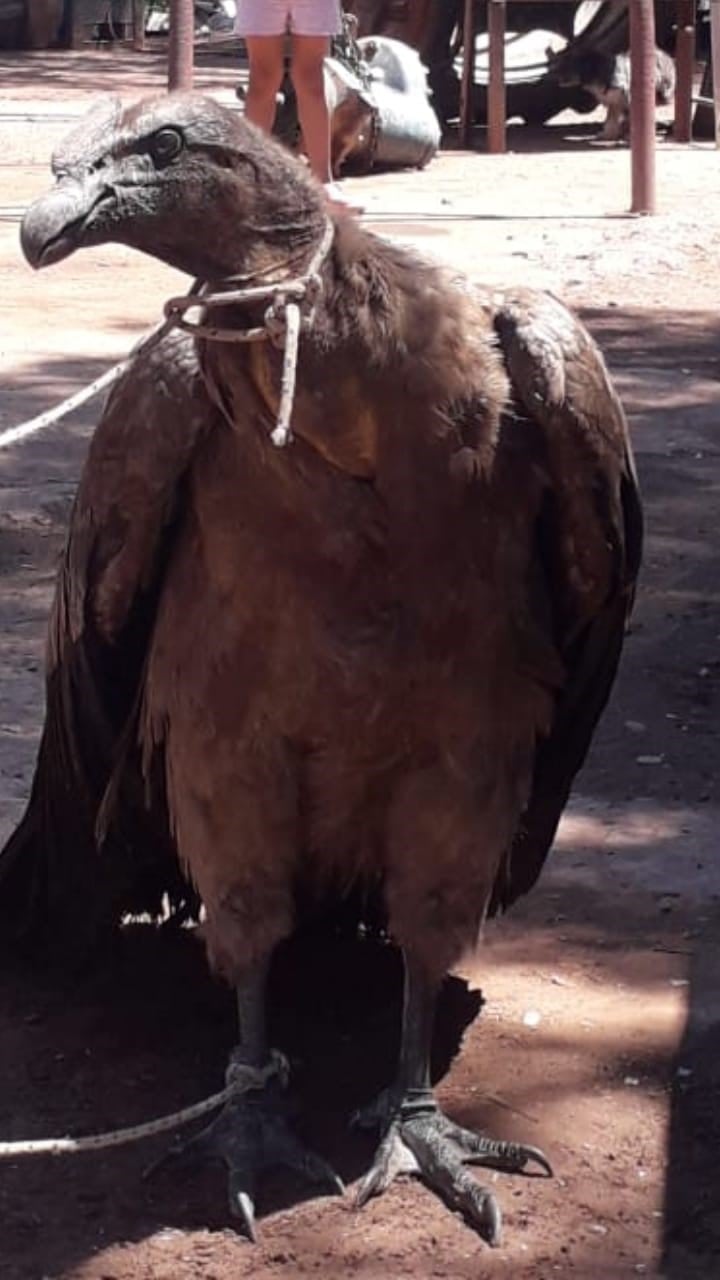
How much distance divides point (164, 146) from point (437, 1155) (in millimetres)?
1704

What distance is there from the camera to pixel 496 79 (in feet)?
51.0

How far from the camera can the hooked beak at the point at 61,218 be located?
3113 millimetres

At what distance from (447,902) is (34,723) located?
203 cm

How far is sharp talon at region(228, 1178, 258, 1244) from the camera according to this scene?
151 inches

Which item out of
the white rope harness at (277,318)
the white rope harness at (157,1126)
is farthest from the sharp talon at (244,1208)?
the white rope harness at (277,318)

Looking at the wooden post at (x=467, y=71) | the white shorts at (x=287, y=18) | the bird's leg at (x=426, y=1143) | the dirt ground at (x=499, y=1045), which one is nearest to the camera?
the dirt ground at (x=499, y=1045)

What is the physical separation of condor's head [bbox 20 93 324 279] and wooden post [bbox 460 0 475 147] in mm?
13501

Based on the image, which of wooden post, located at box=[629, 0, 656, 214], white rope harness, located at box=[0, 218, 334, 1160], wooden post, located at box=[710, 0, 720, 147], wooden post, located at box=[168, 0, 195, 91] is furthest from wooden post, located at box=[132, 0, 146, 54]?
white rope harness, located at box=[0, 218, 334, 1160]

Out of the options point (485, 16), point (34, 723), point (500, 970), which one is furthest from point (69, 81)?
point (500, 970)

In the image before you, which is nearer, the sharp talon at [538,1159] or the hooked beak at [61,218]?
the hooked beak at [61,218]

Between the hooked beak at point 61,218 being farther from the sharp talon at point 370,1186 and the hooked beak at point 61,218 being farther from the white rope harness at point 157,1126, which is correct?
the sharp talon at point 370,1186

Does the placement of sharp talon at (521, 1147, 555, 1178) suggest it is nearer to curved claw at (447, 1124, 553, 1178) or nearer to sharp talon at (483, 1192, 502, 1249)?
curved claw at (447, 1124, 553, 1178)

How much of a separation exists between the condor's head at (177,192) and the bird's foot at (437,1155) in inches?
58.9

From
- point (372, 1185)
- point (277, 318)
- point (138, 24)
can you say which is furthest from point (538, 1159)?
point (138, 24)
